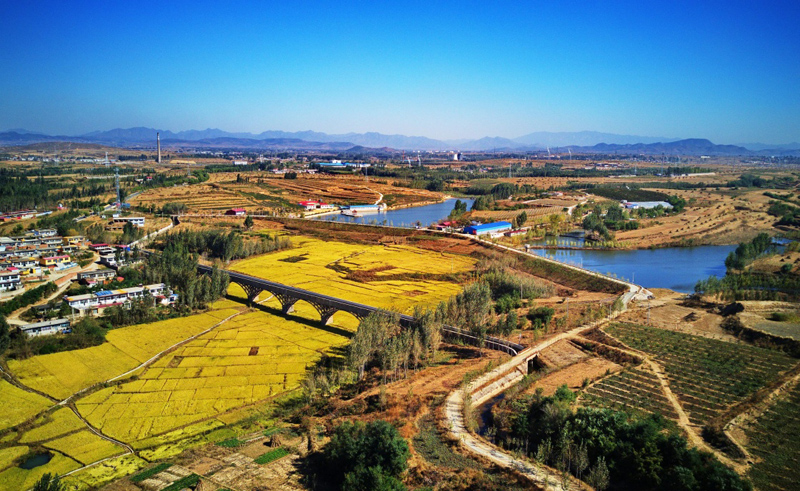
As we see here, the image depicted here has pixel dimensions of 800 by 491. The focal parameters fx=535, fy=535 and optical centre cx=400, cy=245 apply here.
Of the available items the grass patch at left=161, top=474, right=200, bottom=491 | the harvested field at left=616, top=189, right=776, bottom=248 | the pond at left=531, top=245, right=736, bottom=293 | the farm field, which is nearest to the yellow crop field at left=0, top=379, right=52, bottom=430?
the grass patch at left=161, top=474, right=200, bottom=491

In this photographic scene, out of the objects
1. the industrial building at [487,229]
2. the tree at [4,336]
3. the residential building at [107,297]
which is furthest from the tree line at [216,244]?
the industrial building at [487,229]

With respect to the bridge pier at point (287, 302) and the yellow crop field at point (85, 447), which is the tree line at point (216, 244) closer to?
the bridge pier at point (287, 302)

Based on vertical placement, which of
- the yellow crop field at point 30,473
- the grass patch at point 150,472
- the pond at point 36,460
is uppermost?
the grass patch at point 150,472

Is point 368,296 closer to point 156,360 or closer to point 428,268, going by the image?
point 428,268

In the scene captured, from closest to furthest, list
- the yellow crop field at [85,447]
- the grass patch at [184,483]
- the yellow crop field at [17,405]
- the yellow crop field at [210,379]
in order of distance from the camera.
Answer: the grass patch at [184,483]
the yellow crop field at [85,447]
the yellow crop field at [17,405]
the yellow crop field at [210,379]

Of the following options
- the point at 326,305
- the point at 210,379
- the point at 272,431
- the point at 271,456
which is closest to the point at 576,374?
the point at 272,431

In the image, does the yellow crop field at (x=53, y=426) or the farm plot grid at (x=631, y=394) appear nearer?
the yellow crop field at (x=53, y=426)

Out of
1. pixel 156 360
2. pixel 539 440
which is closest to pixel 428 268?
pixel 156 360
